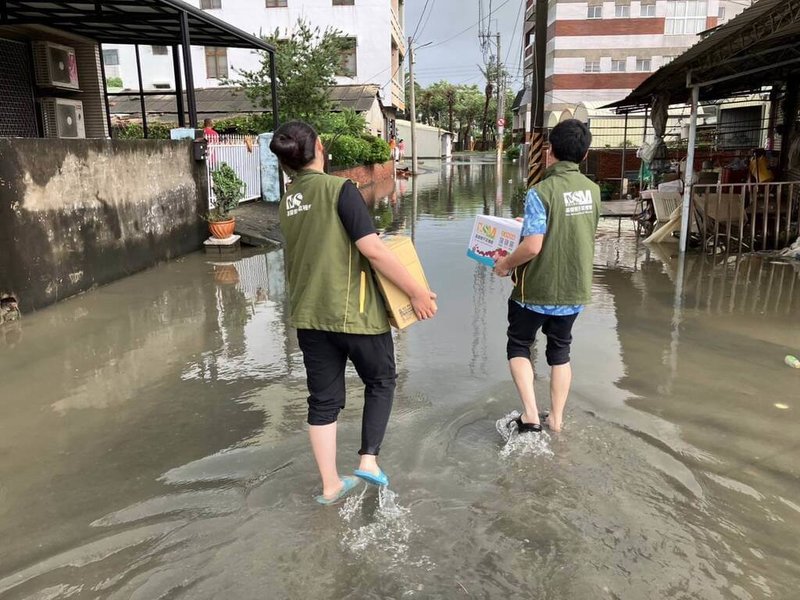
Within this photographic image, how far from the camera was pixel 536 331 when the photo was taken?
3.68m

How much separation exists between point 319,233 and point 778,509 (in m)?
2.53

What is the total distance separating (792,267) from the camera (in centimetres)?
852

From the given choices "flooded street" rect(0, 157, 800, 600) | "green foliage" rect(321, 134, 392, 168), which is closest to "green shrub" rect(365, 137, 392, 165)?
"green foliage" rect(321, 134, 392, 168)

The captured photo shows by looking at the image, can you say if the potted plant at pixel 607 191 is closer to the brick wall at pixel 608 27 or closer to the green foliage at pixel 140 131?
the green foliage at pixel 140 131

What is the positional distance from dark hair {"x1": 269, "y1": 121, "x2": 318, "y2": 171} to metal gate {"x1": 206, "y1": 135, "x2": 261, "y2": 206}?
9.70 metres

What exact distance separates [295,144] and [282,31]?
107ft

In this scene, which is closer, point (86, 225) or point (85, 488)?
point (85, 488)

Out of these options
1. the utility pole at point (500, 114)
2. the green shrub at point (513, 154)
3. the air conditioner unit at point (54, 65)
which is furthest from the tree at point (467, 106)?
the air conditioner unit at point (54, 65)

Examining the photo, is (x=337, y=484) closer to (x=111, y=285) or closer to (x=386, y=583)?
(x=386, y=583)

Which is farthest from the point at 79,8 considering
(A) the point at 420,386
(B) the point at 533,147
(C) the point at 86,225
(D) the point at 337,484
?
(D) the point at 337,484

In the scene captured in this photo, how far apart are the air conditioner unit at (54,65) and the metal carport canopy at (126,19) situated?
0.45 metres

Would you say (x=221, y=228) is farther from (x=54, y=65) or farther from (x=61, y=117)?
(x=54, y=65)

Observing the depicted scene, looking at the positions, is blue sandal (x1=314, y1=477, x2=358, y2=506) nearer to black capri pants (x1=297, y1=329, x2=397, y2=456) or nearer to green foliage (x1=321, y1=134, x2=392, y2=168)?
black capri pants (x1=297, y1=329, x2=397, y2=456)

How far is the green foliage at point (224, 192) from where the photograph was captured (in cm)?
1047
